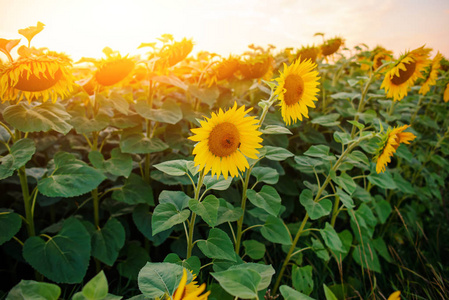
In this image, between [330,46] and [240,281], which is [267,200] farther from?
[330,46]

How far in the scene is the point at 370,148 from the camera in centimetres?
157

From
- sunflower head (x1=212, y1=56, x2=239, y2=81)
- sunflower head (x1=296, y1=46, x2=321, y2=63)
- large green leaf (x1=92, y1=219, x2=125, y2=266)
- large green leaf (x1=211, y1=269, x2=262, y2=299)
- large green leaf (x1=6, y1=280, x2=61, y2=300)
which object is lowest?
large green leaf (x1=92, y1=219, x2=125, y2=266)

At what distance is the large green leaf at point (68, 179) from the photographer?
4.62 ft

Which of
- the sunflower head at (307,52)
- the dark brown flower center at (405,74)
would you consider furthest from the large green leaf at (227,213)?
the sunflower head at (307,52)

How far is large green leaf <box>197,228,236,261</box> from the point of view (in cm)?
114

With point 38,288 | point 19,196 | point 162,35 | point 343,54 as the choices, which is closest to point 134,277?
point 19,196

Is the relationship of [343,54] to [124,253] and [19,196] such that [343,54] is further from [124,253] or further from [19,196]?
[19,196]

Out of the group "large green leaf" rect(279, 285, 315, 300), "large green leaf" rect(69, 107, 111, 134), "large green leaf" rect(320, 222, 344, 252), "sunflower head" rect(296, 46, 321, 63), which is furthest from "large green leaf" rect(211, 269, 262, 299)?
"sunflower head" rect(296, 46, 321, 63)

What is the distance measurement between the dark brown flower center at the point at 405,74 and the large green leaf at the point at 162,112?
129 cm

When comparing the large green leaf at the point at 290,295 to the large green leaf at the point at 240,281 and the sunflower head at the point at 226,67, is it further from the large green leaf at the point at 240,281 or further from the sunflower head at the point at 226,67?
the sunflower head at the point at 226,67

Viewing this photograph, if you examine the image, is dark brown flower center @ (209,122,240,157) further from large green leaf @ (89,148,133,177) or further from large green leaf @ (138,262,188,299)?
large green leaf @ (89,148,133,177)

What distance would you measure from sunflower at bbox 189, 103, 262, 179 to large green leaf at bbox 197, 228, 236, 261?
0.25 meters

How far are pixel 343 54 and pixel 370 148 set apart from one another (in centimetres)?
178

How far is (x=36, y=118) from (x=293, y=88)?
1.16 metres
